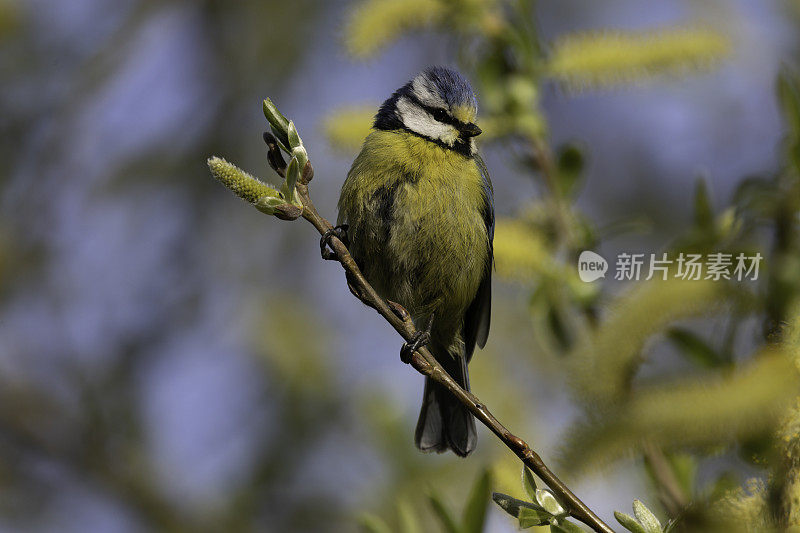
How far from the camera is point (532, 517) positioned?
1548 mm

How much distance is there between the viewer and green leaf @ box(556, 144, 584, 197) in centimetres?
265

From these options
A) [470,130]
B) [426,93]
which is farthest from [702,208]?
[426,93]

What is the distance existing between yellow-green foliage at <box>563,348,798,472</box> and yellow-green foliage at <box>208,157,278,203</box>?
852mm

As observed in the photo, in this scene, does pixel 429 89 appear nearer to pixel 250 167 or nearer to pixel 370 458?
pixel 370 458

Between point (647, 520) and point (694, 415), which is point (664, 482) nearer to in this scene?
point (694, 415)

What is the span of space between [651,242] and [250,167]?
275 centimetres

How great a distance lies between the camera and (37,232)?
5.09 meters

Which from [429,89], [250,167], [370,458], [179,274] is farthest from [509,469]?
[250,167]

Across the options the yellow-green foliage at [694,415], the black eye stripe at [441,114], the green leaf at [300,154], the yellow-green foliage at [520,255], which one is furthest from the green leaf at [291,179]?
the black eye stripe at [441,114]

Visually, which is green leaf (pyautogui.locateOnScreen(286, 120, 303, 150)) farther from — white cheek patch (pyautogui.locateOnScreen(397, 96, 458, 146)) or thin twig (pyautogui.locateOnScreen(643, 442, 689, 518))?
white cheek patch (pyautogui.locateOnScreen(397, 96, 458, 146))

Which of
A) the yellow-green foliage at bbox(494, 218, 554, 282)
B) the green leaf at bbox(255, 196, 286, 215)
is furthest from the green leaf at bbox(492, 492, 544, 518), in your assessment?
the yellow-green foliage at bbox(494, 218, 554, 282)

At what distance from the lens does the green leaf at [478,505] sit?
1.83 meters

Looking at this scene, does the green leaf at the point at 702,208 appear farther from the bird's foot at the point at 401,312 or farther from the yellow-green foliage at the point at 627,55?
the bird's foot at the point at 401,312

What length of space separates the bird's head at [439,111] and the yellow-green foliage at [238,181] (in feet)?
5.55
